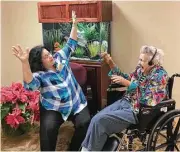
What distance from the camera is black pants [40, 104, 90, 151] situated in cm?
217

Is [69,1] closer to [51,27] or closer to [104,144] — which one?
[51,27]

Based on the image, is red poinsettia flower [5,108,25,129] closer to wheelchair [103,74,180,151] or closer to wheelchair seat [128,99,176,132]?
wheelchair [103,74,180,151]

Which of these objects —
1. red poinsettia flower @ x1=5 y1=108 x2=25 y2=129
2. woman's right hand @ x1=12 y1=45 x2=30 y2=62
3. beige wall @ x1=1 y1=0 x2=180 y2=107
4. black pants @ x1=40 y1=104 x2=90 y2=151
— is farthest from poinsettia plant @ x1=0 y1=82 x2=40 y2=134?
beige wall @ x1=1 y1=0 x2=180 y2=107

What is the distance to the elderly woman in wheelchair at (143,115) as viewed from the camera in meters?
1.99

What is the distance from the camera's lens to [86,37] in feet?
8.95

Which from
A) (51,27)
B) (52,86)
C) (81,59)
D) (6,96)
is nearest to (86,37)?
(81,59)

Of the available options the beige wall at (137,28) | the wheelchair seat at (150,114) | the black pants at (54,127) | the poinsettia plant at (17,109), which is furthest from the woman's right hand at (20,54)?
the beige wall at (137,28)

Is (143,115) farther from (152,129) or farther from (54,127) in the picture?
(54,127)

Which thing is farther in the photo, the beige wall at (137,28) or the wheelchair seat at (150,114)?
the beige wall at (137,28)

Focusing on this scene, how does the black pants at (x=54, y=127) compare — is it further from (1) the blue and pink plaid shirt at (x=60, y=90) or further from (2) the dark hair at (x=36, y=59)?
(2) the dark hair at (x=36, y=59)

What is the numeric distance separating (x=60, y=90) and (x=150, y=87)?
2.30 ft

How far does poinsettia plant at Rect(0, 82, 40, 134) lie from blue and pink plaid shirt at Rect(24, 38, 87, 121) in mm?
363

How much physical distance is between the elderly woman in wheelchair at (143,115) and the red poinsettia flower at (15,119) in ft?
2.50

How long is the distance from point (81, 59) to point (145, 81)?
90 centimetres
